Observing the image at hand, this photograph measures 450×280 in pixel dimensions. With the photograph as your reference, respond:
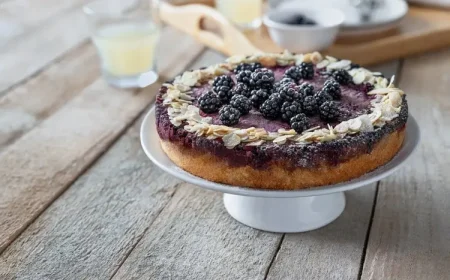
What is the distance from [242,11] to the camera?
1.99 meters

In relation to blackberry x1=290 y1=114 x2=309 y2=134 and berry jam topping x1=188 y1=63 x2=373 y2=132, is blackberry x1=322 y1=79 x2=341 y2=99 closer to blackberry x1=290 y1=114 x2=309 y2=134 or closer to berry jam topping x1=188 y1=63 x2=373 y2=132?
berry jam topping x1=188 y1=63 x2=373 y2=132

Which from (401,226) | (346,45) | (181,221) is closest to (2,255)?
(181,221)

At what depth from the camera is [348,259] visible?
1062 mm

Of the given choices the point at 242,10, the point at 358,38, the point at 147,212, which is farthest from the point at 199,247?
the point at 242,10

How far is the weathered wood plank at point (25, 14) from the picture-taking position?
2.15 meters

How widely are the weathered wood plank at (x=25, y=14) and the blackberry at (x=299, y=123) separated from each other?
4.26 feet

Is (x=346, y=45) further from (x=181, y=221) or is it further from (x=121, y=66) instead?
(x=181, y=221)

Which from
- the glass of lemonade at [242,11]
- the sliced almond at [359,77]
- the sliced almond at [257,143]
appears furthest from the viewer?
the glass of lemonade at [242,11]

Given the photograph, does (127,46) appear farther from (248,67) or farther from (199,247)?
(199,247)

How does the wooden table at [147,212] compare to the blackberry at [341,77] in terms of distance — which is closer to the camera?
the wooden table at [147,212]

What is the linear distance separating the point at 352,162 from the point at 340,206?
7.0 inches

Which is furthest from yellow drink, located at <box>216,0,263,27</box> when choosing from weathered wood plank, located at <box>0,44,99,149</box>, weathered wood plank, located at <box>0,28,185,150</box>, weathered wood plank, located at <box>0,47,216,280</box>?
weathered wood plank, located at <box>0,47,216,280</box>

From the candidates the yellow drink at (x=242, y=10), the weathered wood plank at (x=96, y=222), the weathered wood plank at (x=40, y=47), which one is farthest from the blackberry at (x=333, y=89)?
the weathered wood plank at (x=40, y=47)

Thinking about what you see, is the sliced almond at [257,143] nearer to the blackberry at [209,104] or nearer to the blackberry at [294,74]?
the blackberry at [209,104]
